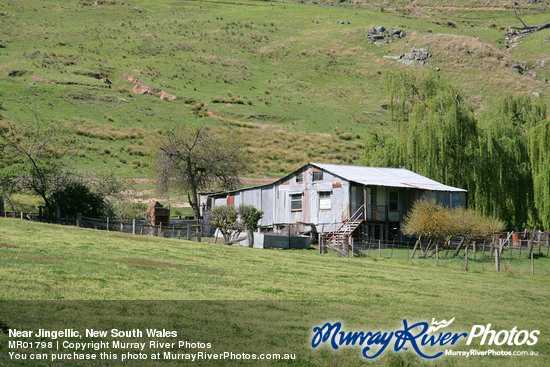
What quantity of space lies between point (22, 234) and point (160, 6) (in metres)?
162

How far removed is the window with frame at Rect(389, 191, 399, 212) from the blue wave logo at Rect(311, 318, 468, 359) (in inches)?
1264

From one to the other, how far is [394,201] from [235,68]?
89071 millimetres

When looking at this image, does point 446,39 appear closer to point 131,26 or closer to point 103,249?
point 131,26

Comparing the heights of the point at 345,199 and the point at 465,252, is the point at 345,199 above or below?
above

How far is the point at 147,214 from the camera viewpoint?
50.1m

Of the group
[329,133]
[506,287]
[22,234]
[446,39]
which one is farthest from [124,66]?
[506,287]

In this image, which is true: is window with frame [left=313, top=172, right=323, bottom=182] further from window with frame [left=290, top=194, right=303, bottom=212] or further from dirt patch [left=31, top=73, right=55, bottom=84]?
dirt patch [left=31, top=73, right=55, bottom=84]

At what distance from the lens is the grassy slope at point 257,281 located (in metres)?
18.4

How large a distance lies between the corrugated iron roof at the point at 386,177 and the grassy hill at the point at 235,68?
25831mm

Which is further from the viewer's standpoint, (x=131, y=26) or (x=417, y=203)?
(x=131, y=26)

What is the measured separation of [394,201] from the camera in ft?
162

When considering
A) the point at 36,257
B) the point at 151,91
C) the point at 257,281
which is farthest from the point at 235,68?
the point at 257,281

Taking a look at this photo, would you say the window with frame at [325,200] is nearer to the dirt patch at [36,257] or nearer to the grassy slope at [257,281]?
the grassy slope at [257,281]

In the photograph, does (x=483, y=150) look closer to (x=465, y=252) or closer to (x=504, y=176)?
(x=504, y=176)
